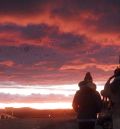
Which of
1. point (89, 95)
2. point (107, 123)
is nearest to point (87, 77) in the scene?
point (89, 95)

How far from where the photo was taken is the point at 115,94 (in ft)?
47.2

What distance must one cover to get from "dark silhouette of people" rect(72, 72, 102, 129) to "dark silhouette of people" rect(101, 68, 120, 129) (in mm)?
327

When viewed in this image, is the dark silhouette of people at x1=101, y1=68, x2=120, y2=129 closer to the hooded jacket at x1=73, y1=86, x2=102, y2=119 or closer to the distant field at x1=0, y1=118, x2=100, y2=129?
the hooded jacket at x1=73, y1=86, x2=102, y2=119

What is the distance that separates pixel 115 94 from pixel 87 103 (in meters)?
1.02

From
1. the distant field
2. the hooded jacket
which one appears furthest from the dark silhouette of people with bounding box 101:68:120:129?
the distant field

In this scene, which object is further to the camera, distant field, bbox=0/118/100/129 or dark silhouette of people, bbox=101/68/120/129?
distant field, bbox=0/118/100/129

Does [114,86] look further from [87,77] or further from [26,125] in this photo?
[26,125]

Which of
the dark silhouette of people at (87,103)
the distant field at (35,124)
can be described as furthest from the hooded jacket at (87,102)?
the distant field at (35,124)

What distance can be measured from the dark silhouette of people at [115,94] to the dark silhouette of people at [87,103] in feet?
1.07

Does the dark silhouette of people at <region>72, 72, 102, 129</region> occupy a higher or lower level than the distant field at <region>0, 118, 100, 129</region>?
lower

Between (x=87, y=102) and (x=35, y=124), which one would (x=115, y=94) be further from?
(x=35, y=124)

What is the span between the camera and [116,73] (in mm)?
14953

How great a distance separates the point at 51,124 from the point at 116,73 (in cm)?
1177

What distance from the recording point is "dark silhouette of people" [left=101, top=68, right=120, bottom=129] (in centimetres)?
1416
